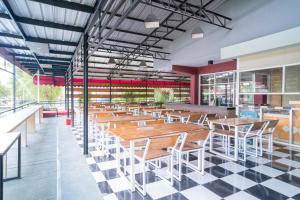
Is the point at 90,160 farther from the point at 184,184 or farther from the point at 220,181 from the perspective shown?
the point at 220,181

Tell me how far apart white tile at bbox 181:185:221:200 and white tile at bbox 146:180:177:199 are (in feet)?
0.57

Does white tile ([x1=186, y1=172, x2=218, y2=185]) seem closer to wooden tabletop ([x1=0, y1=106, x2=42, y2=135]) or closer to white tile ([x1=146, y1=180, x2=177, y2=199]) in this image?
white tile ([x1=146, y1=180, x2=177, y2=199])

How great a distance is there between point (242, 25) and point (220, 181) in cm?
532

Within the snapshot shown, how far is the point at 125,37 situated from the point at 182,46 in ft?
8.93

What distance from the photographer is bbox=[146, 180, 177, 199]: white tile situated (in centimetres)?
232

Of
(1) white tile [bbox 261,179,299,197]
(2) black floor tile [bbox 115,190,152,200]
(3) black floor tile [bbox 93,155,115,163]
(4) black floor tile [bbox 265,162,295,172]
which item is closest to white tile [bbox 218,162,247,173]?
(1) white tile [bbox 261,179,299,197]

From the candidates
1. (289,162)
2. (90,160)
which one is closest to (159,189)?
(90,160)

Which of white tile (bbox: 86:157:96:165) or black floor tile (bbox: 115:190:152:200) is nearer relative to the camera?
black floor tile (bbox: 115:190:152:200)

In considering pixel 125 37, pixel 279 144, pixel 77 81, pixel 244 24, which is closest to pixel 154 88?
pixel 77 81

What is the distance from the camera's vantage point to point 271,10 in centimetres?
513

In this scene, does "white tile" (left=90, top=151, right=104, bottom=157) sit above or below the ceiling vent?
below

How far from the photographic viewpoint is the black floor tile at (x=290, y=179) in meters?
2.64

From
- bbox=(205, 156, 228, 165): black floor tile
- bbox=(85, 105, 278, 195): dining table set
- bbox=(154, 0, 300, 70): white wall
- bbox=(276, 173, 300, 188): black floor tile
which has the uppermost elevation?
bbox=(154, 0, 300, 70): white wall

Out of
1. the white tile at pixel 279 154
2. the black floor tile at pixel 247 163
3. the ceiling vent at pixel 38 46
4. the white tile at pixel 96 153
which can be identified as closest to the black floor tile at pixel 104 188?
the white tile at pixel 96 153
